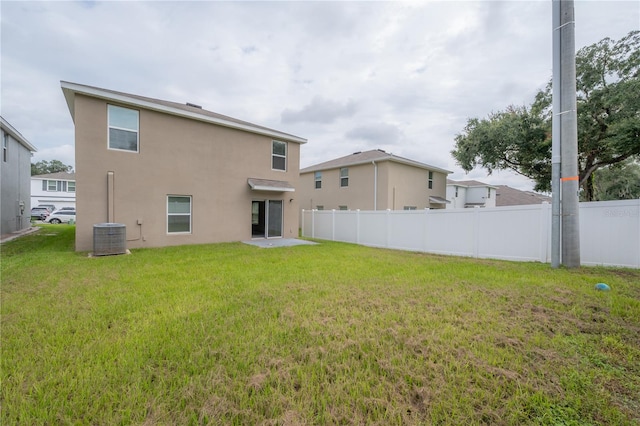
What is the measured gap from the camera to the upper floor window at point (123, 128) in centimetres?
932

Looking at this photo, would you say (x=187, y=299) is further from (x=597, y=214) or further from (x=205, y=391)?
(x=597, y=214)

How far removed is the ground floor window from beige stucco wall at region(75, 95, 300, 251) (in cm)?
19

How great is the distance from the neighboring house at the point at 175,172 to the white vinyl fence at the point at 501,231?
4484 millimetres

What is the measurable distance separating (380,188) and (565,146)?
1068cm

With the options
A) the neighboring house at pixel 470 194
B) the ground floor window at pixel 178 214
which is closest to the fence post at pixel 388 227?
the ground floor window at pixel 178 214

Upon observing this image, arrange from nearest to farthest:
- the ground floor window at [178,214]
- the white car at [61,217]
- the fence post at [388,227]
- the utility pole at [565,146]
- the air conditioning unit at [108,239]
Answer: the utility pole at [565,146] → the air conditioning unit at [108,239] → the ground floor window at [178,214] → the fence post at [388,227] → the white car at [61,217]

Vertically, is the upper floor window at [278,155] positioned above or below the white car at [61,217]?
above

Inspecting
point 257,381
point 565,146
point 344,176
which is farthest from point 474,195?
point 257,381

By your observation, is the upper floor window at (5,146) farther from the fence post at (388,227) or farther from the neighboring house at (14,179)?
the fence post at (388,227)

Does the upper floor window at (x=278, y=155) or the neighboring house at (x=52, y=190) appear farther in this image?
the neighboring house at (x=52, y=190)

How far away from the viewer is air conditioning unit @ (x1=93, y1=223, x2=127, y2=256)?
26.7 ft

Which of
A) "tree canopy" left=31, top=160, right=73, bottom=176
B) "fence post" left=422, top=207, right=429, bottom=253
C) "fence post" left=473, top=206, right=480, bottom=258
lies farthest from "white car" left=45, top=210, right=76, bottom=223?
"tree canopy" left=31, top=160, right=73, bottom=176

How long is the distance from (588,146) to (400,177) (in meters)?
9.20

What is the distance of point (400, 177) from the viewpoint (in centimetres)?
1755
